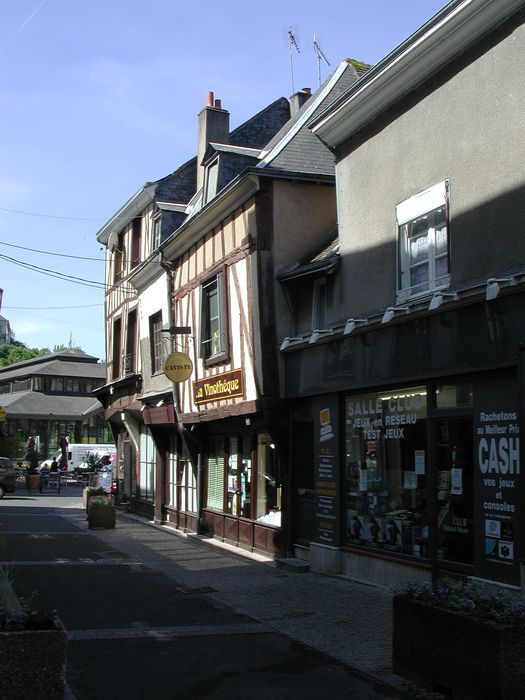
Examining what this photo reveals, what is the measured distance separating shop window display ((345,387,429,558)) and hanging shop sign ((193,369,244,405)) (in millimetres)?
2795

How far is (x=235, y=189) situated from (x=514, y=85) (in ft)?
Answer: 18.8

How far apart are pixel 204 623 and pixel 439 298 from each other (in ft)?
13.9

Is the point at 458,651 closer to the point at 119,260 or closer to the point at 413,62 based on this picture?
the point at 413,62

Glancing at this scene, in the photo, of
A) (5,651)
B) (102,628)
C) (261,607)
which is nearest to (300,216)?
(261,607)

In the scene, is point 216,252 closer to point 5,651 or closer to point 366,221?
point 366,221

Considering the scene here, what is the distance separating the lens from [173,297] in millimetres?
17172

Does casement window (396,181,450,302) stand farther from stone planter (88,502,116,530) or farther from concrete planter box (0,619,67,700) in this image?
stone planter (88,502,116,530)

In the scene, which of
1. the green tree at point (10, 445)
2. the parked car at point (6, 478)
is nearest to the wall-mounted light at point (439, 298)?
the green tree at point (10, 445)

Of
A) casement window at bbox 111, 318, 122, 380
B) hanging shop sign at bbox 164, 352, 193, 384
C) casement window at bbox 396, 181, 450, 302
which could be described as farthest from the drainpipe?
casement window at bbox 396, 181, 450, 302

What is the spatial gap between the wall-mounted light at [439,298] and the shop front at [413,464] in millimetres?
259

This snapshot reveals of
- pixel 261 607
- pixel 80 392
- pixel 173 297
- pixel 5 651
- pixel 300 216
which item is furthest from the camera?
pixel 80 392

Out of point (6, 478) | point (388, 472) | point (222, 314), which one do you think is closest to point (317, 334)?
point (388, 472)

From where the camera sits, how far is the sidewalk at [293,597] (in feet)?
23.1

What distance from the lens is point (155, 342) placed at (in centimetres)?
1923
